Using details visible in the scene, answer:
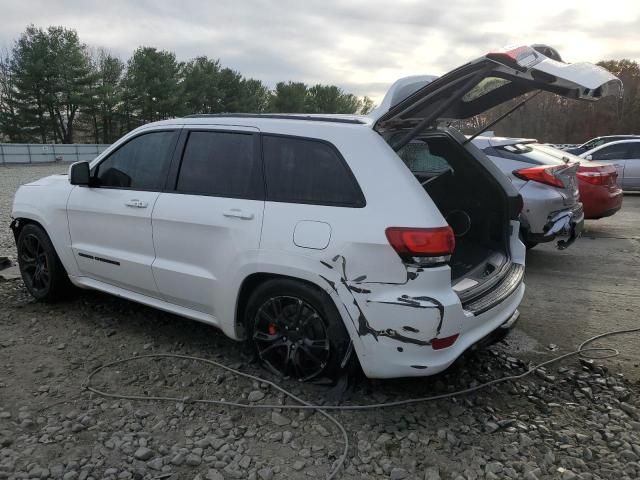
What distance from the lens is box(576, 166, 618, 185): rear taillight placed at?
25.8 feet

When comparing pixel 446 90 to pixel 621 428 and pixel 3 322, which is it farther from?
pixel 3 322

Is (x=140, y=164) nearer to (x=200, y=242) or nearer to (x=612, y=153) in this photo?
(x=200, y=242)

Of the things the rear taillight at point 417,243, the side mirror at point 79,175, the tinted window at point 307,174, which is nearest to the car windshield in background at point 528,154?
the tinted window at point 307,174

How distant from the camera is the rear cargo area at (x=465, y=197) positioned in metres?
3.94

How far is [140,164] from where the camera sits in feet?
13.3

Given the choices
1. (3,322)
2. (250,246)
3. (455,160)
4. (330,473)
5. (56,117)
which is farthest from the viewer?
(56,117)

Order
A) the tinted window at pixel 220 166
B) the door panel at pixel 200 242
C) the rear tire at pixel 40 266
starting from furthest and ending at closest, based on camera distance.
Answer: the rear tire at pixel 40 266, the tinted window at pixel 220 166, the door panel at pixel 200 242

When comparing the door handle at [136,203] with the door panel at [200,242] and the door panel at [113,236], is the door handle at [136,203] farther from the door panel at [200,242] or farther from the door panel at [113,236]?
the door panel at [200,242]

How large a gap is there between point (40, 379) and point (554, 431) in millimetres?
3206

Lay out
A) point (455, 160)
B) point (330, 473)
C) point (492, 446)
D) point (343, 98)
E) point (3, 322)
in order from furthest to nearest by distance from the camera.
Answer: point (343, 98)
point (3, 322)
point (455, 160)
point (492, 446)
point (330, 473)

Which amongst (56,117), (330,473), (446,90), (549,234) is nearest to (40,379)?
(330,473)

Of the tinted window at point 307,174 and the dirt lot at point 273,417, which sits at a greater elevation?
the tinted window at point 307,174

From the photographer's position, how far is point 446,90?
297 cm

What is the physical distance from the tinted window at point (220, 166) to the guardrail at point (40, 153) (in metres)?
30.9
